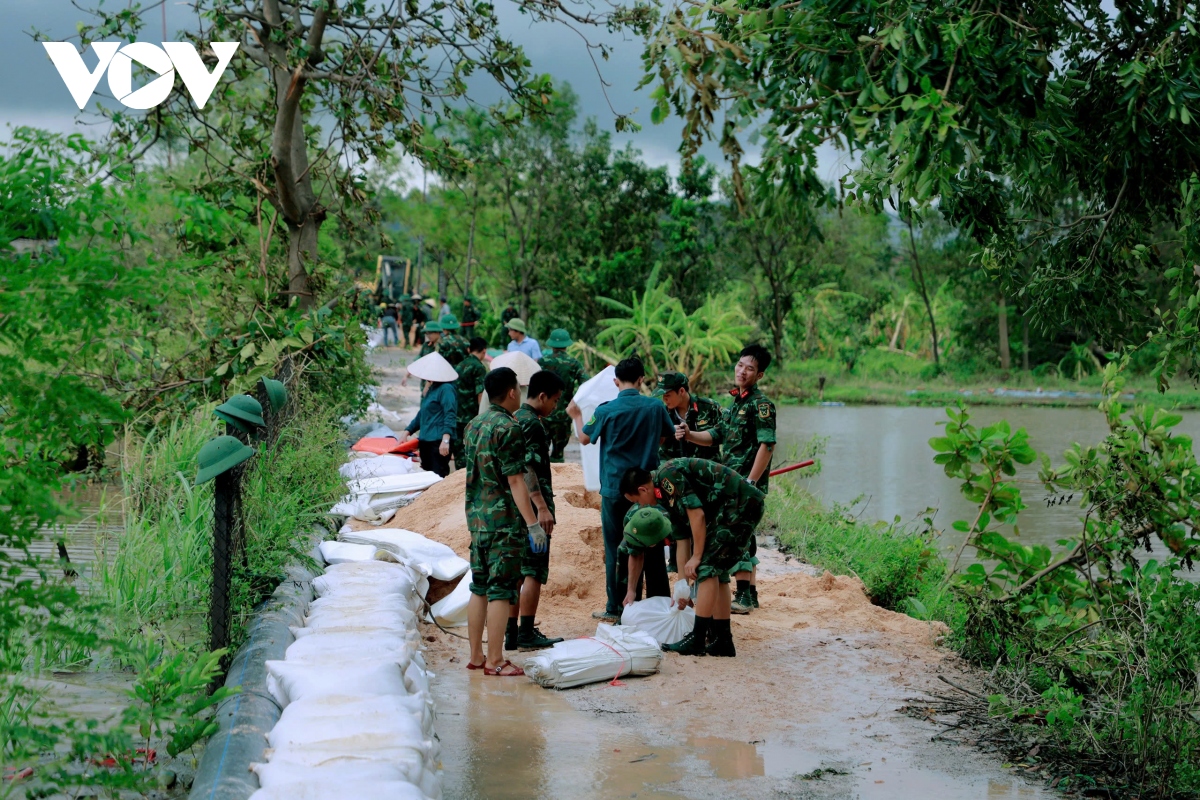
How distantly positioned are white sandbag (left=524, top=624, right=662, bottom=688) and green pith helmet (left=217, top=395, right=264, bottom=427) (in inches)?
74.4

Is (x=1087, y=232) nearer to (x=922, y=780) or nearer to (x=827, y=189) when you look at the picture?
(x=827, y=189)

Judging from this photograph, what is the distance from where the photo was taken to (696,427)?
7465 mm

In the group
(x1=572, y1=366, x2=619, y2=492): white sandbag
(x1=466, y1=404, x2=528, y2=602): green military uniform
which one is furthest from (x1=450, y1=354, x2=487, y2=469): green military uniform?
(x1=466, y1=404, x2=528, y2=602): green military uniform

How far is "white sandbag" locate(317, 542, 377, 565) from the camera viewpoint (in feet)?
22.6

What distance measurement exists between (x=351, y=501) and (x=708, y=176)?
21260 mm

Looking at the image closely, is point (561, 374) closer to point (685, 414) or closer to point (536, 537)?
point (685, 414)

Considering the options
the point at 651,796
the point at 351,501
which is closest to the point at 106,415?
the point at 651,796

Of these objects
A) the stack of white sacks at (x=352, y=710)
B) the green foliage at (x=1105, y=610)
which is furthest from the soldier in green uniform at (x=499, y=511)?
the green foliage at (x=1105, y=610)

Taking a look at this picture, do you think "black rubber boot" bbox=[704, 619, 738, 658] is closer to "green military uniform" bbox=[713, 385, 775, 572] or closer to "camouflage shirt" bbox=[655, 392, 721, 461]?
"green military uniform" bbox=[713, 385, 775, 572]

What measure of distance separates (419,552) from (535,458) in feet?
5.24

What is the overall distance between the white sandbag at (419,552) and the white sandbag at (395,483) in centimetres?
228

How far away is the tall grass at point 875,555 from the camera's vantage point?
8.37 m

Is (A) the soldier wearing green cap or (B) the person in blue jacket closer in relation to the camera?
(A) the soldier wearing green cap

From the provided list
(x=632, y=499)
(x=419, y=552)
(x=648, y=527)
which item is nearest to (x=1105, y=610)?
(x=648, y=527)
